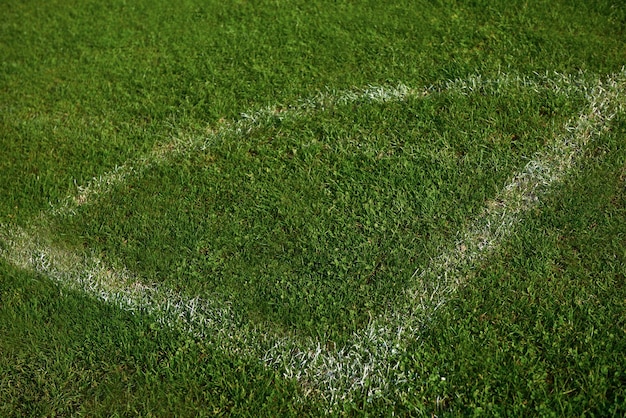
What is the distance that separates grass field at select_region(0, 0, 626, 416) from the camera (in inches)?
104

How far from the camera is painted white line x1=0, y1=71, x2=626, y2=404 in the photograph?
105 inches

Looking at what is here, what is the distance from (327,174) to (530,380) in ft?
4.97

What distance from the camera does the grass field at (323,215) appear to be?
2639mm

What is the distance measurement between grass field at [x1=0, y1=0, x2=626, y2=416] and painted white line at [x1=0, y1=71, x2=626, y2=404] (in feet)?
0.04

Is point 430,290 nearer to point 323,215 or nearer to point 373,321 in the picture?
point 373,321

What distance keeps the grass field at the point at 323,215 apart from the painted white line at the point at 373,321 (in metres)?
0.01

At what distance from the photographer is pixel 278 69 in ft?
14.0

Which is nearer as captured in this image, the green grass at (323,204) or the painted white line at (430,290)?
the painted white line at (430,290)

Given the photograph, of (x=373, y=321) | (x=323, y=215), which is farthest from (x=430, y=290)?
(x=323, y=215)

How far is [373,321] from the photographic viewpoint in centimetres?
281

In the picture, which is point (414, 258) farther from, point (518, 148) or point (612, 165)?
point (612, 165)

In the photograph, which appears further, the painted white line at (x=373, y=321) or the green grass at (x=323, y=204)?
the green grass at (x=323, y=204)

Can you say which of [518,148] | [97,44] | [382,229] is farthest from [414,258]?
[97,44]

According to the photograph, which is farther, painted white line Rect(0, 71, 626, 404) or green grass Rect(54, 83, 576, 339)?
green grass Rect(54, 83, 576, 339)
